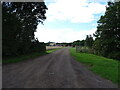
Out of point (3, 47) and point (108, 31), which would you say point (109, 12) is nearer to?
point (108, 31)

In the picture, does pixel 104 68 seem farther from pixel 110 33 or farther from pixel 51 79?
pixel 110 33

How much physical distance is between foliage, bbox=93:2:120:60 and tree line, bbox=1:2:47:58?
14.3 m

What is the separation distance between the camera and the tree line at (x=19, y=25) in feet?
48.2

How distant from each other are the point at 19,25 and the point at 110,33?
20.4 m

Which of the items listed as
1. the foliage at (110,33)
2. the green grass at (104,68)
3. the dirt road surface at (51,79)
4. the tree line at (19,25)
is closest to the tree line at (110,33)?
the foliage at (110,33)

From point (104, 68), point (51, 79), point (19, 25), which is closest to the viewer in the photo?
point (51, 79)

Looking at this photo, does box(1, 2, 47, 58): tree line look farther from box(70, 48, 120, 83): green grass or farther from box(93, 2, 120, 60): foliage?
box(93, 2, 120, 60): foliage

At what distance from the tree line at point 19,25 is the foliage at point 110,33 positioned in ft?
47.0

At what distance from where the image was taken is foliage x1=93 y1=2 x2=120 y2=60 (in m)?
27.1

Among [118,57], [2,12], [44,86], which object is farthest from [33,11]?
[44,86]

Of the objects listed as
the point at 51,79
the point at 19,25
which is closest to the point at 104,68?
the point at 51,79

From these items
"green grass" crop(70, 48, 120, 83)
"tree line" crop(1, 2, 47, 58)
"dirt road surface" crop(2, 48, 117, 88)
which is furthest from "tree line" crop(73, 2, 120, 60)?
"dirt road surface" crop(2, 48, 117, 88)

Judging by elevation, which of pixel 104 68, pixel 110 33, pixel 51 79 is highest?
pixel 110 33

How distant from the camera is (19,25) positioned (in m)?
17.5
